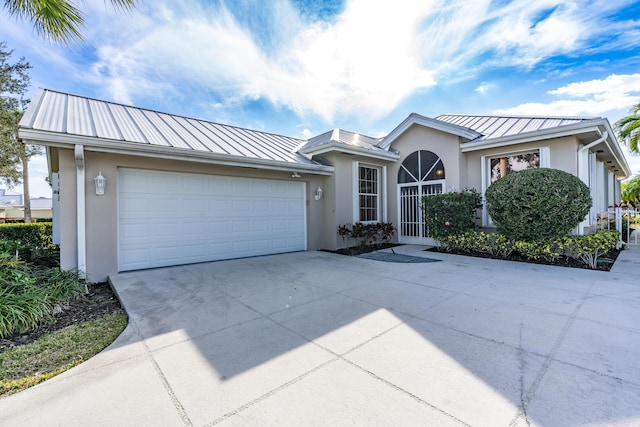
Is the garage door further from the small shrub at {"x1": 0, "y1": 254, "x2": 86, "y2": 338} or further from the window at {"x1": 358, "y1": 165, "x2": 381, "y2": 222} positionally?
the window at {"x1": 358, "y1": 165, "x2": 381, "y2": 222}

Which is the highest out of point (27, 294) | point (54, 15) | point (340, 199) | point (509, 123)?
point (54, 15)

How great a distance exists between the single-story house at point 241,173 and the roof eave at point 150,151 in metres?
0.02

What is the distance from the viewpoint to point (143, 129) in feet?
23.0

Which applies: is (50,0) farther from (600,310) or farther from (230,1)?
(600,310)

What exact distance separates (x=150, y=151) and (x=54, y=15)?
2.56 meters

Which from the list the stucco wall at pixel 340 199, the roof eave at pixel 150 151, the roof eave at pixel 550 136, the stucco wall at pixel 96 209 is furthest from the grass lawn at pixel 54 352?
the roof eave at pixel 550 136

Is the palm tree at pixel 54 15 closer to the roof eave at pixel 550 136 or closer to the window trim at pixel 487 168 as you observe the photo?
the roof eave at pixel 550 136

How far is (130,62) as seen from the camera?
853cm

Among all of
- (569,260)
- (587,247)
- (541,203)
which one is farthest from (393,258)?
(587,247)

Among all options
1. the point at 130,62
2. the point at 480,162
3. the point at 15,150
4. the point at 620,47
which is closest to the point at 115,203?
the point at 130,62

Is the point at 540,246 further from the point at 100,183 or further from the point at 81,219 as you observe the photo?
the point at 81,219

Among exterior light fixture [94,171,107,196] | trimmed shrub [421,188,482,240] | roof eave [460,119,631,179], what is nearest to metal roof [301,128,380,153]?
trimmed shrub [421,188,482,240]

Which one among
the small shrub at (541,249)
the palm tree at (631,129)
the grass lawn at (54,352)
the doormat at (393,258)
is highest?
the palm tree at (631,129)

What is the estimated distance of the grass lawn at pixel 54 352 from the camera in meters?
2.57
